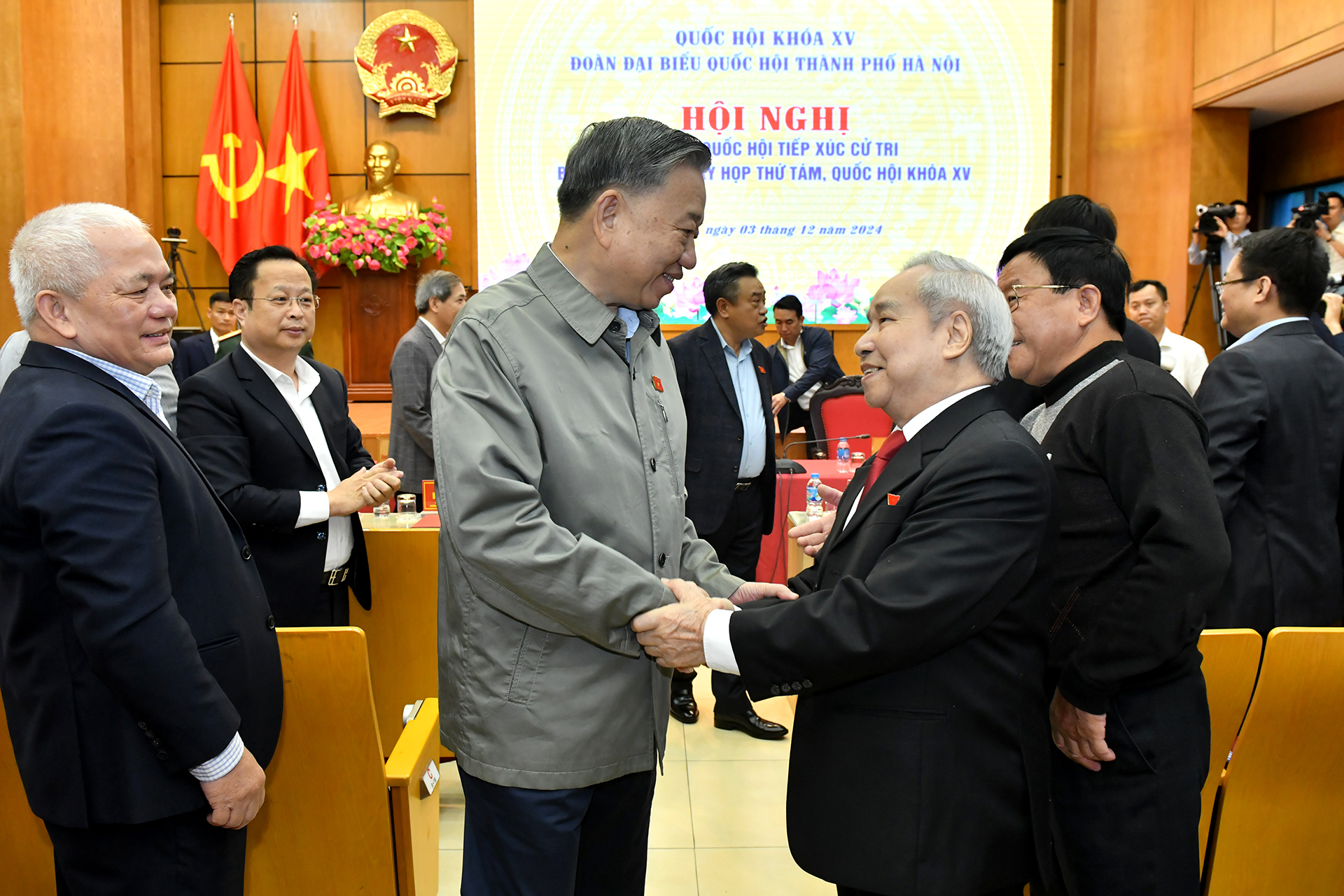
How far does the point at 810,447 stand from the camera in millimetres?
6312

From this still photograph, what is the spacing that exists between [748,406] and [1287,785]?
2.33 metres

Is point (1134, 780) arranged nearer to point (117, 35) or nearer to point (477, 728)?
point (477, 728)

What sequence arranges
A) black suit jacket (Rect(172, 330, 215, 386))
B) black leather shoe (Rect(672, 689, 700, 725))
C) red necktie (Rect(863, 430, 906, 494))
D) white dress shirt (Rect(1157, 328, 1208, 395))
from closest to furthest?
red necktie (Rect(863, 430, 906, 494)) < black leather shoe (Rect(672, 689, 700, 725)) < black suit jacket (Rect(172, 330, 215, 386)) < white dress shirt (Rect(1157, 328, 1208, 395))

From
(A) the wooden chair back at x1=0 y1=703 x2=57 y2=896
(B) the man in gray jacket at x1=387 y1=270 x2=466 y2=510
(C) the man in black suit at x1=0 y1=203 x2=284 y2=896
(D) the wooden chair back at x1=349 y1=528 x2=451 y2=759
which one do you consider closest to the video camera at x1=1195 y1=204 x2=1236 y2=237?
(B) the man in gray jacket at x1=387 y1=270 x2=466 y2=510

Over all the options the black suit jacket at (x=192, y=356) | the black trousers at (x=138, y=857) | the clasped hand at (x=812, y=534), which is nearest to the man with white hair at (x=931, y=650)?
the clasped hand at (x=812, y=534)

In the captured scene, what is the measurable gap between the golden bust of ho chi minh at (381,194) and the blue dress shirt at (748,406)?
4561mm

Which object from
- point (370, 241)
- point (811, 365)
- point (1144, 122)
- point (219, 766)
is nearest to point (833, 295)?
point (811, 365)

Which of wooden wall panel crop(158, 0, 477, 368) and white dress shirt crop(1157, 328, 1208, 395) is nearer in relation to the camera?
white dress shirt crop(1157, 328, 1208, 395)

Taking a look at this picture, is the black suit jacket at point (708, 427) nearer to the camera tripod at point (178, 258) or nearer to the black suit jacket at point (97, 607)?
the black suit jacket at point (97, 607)

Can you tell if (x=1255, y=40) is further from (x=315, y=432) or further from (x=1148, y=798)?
(x=315, y=432)

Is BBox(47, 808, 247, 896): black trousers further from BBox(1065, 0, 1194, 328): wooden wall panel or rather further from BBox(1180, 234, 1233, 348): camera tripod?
BBox(1065, 0, 1194, 328): wooden wall panel

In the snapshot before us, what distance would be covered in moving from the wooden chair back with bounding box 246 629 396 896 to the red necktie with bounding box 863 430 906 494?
960 millimetres

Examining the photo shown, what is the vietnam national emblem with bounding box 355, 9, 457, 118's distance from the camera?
780 centimetres

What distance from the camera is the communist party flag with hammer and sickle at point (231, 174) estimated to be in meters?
7.82
